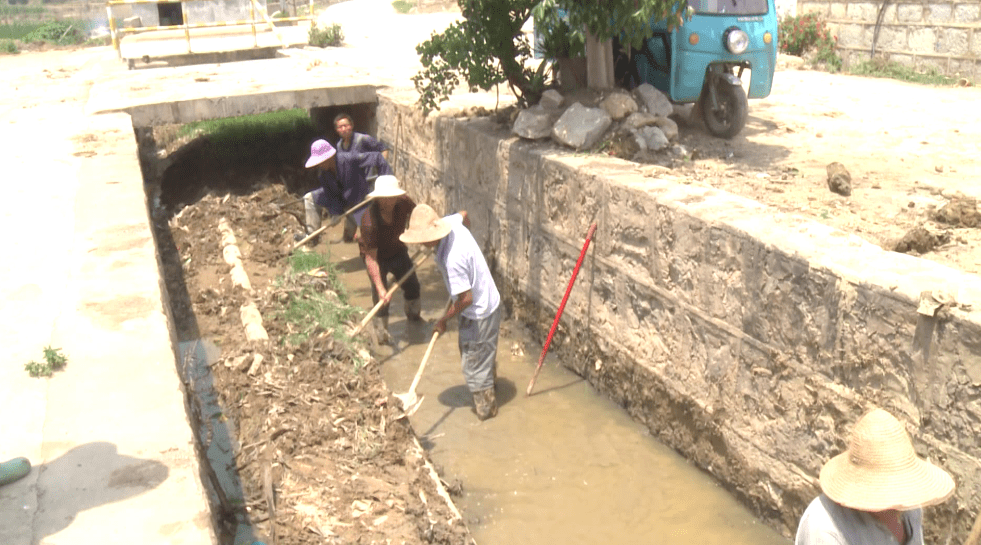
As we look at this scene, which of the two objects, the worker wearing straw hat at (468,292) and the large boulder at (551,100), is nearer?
the worker wearing straw hat at (468,292)

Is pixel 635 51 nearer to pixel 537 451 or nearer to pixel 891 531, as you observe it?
pixel 537 451

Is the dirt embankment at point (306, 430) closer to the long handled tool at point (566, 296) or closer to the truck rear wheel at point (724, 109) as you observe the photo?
the long handled tool at point (566, 296)

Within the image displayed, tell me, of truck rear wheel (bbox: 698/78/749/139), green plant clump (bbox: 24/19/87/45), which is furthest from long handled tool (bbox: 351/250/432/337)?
green plant clump (bbox: 24/19/87/45)

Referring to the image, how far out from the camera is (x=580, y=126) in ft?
23.2

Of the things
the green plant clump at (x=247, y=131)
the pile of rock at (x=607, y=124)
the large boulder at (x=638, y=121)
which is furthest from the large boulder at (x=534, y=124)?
the green plant clump at (x=247, y=131)

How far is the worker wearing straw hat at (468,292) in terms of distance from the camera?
18.9 feet

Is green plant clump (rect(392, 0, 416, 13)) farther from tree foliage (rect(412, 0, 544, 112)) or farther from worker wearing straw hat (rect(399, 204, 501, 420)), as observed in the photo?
worker wearing straw hat (rect(399, 204, 501, 420))

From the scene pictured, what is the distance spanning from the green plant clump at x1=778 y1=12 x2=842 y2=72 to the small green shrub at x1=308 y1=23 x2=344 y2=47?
35.9 ft

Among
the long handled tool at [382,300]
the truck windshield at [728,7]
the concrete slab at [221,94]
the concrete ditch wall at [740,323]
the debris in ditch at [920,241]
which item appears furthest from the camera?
the concrete slab at [221,94]

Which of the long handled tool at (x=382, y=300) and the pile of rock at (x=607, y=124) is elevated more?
the pile of rock at (x=607, y=124)

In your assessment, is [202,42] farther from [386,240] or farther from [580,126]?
[580,126]

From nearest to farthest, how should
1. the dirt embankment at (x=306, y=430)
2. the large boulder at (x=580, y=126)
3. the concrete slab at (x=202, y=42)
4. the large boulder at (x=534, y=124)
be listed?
the dirt embankment at (x=306, y=430)
the large boulder at (x=580, y=126)
the large boulder at (x=534, y=124)
the concrete slab at (x=202, y=42)

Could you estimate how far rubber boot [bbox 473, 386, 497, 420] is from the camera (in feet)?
20.5

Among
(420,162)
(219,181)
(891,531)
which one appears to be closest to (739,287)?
(891,531)
